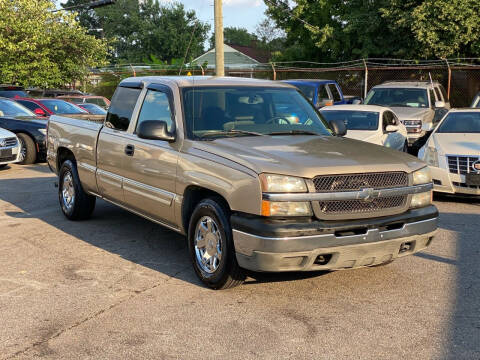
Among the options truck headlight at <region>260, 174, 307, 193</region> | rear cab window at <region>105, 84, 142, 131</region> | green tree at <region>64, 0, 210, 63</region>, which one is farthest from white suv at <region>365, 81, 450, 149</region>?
green tree at <region>64, 0, 210, 63</region>

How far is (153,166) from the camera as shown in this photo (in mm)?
6289

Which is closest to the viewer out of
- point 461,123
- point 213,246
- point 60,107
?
point 213,246

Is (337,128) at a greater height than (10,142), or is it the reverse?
(337,128)

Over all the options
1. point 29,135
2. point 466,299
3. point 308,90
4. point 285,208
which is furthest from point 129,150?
point 308,90

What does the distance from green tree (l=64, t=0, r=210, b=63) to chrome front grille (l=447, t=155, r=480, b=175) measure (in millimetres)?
68178

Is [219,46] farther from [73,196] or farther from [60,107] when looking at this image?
[73,196]

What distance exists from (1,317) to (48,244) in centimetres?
241

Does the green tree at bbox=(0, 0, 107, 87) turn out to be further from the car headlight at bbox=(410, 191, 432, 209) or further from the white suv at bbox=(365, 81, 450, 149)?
the car headlight at bbox=(410, 191, 432, 209)

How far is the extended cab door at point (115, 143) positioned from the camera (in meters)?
6.99

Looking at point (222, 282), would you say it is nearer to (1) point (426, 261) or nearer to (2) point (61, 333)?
(2) point (61, 333)

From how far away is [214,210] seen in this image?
17.5 feet

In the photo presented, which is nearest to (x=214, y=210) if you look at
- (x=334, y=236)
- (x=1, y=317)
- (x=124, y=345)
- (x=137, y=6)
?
(x=334, y=236)

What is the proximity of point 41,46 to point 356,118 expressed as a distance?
18.6 meters

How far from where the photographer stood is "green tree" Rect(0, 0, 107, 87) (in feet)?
87.9
